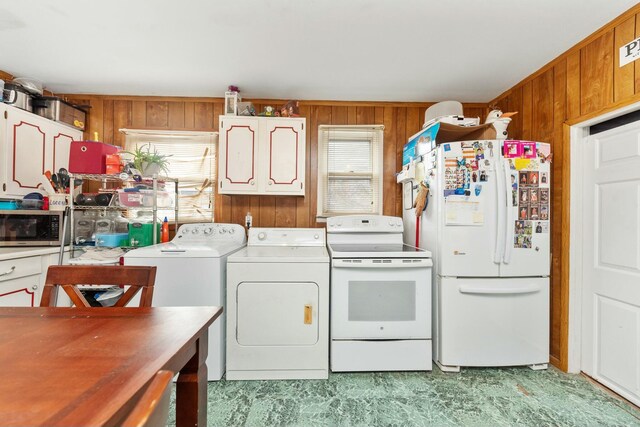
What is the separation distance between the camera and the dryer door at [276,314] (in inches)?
78.1

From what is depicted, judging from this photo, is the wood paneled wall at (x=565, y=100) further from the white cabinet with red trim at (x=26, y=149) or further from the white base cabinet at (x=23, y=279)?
the white cabinet with red trim at (x=26, y=149)

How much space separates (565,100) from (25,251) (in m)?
4.12

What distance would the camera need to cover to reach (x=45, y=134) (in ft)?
8.12

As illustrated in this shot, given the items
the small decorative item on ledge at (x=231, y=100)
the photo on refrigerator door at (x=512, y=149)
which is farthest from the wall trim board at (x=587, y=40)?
the small decorative item on ledge at (x=231, y=100)

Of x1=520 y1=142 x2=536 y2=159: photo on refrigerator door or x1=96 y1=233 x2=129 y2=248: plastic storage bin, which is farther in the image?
x1=96 y1=233 x2=129 y2=248: plastic storage bin

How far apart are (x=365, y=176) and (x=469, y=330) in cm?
167

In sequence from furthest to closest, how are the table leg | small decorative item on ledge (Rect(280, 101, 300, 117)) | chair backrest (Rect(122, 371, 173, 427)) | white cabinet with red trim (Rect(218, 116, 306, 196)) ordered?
small decorative item on ledge (Rect(280, 101, 300, 117)), white cabinet with red trim (Rect(218, 116, 306, 196)), the table leg, chair backrest (Rect(122, 371, 173, 427))

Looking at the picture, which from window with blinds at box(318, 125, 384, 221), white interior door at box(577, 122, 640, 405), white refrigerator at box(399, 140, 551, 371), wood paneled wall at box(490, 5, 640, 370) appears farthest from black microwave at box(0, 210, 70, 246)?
white interior door at box(577, 122, 640, 405)

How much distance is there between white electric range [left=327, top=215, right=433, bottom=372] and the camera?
2057mm

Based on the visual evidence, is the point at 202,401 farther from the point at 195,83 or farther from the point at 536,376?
the point at 195,83

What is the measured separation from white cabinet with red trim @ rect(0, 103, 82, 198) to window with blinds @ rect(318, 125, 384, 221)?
241 centimetres

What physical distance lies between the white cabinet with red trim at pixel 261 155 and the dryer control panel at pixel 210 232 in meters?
0.35

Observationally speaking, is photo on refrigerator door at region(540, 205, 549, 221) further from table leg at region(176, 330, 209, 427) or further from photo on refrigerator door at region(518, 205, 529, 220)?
table leg at region(176, 330, 209, 427)

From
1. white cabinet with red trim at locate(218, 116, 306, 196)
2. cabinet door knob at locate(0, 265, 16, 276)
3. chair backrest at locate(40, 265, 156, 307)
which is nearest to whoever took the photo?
chair backrest at locate(40, 265, 156, 307)
